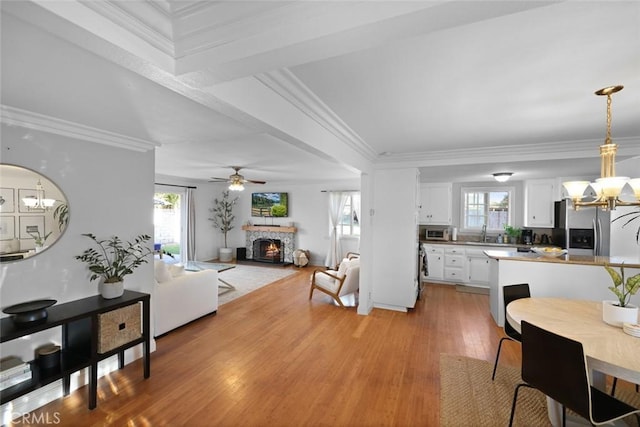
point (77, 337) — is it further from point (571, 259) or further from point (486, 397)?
point (571, 259)

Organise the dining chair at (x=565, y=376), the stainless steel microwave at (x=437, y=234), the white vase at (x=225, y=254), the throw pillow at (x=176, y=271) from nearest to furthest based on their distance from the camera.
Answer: the dining chair at (x=565, y=376)
the throw pillow at (x=176, y=271)
the stainless steel microwave at (x=437, y=234)
the white vase at (x=225, y=254)

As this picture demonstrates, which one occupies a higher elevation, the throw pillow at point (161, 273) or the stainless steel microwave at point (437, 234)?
the stainless steel microwave at point (437, 234)

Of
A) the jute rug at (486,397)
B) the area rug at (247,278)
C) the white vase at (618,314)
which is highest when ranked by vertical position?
the white vase at (618,314)

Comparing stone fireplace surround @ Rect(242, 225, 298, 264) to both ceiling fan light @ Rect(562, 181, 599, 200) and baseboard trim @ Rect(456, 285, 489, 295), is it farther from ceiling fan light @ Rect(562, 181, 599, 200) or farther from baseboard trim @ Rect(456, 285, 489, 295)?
ceiling fan light @ Rect(562, 181, 599, 200)

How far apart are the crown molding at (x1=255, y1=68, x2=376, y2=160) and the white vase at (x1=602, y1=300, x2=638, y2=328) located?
250cm

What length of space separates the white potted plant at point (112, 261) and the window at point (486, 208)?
6.29 m

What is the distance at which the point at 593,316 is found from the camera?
2.19 meters

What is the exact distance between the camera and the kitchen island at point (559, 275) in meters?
3.38

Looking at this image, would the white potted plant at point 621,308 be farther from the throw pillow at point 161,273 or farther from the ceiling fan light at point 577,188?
the throw pillow at point 161,273

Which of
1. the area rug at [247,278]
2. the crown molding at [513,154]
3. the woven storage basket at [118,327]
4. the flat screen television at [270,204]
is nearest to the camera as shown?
the woven storage basket at [118,327]

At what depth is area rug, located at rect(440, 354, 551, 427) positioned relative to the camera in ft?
6.81

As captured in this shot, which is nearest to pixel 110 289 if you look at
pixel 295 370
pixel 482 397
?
pixel 295 370

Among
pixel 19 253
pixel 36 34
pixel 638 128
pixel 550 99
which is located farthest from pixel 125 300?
pixel 638 128

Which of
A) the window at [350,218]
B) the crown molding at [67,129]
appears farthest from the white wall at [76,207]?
the window at [350,218]
